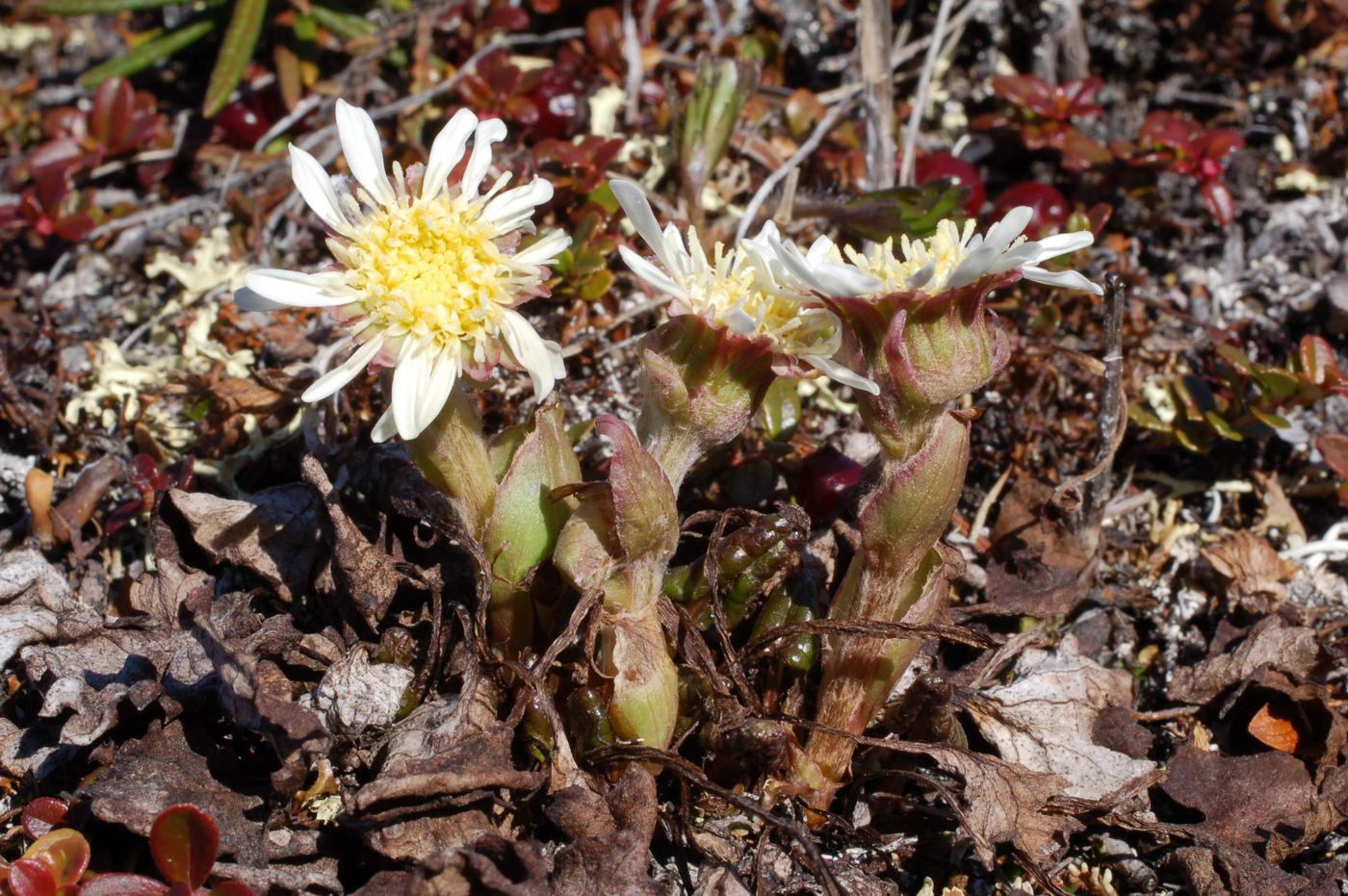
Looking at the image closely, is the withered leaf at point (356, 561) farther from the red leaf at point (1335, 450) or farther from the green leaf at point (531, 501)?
the red leaf at point (1335, 450)

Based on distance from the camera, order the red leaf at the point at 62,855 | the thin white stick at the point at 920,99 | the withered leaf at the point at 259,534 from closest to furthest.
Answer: the red leaf at the point at 62,855
the withered leaf at the point at 259,534
the thin white stick at the point at 920,99

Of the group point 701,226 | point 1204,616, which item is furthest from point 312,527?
point 1204,616

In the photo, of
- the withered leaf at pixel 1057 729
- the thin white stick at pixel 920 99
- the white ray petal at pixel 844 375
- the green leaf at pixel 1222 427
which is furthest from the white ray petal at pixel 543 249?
the green leaf at pixel 1222 427

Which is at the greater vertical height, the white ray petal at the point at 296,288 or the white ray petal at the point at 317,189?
the white ray petal at the point at 317,189

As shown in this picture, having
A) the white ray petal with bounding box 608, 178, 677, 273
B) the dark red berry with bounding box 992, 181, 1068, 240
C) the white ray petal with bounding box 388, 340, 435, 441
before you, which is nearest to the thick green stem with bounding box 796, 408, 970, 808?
the white ray petal with bounding box 608, 178, 677, 273

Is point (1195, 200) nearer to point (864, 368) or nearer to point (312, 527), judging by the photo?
point (864, 368)

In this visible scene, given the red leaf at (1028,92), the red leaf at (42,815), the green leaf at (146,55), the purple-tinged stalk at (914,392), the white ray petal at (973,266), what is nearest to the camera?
the white ray petal at (973,266)

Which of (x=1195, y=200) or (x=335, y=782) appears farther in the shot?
(x=1195, y=200)

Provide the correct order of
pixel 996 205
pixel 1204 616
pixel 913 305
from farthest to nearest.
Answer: pixel 996 205
pixel 1204 616
pixel 913 305

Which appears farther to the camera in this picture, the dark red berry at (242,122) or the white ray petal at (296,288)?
the dark red berry at (242,122)
